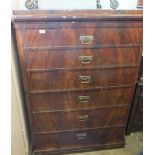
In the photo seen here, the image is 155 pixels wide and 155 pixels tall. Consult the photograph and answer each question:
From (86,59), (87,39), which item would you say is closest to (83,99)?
(86,59)

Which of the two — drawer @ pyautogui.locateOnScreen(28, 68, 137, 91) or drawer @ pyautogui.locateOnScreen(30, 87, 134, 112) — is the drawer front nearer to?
drawer @ pyautogui.locateOnScreen(28, 68, 137, 91)

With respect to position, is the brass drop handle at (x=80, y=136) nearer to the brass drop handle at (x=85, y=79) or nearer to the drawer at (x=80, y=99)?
the drawer at (x=80, y=99)

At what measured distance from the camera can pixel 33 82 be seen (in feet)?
4.45

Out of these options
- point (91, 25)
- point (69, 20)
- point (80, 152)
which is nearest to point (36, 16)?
point (69, 20)

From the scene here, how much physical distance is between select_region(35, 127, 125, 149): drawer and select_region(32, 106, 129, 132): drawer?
61mm

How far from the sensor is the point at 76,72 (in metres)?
1.38

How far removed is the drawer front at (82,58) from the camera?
4.26 ft

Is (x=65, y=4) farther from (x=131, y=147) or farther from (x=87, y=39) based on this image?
(x=131, y=147)

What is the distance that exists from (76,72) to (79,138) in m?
0.59

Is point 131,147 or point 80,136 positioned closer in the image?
point 80,136

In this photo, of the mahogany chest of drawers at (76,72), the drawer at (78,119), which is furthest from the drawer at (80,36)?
the drawer at (78,119)

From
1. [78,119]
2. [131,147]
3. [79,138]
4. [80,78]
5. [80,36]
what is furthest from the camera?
[131,147]

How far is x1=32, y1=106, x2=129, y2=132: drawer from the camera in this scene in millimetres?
1515
